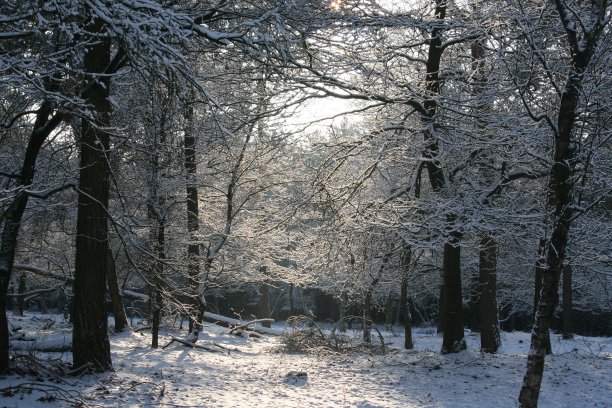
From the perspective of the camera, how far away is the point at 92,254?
311 inches

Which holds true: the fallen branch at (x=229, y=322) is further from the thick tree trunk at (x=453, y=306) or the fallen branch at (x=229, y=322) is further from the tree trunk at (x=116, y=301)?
the thick tree trunk at (x=453, y=306)

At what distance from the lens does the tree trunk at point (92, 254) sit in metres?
7.73

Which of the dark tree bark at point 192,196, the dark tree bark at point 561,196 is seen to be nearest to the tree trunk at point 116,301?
the dark tree bark at point 192,196

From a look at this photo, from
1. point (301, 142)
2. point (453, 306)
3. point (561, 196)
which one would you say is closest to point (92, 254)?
point (301, 142)

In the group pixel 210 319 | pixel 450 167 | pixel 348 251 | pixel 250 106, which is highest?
pixel 250 106

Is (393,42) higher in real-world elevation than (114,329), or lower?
higher

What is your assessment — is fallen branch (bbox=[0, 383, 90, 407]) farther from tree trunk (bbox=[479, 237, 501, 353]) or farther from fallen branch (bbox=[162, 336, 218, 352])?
tree trunk (bbox=[479, 237, 501, 353])

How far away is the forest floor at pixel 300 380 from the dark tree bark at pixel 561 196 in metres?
1.72

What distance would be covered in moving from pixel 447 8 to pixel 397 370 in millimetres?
7580

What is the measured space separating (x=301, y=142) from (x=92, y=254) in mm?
5821

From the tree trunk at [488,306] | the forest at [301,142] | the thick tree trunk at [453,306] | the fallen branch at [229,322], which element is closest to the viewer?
the forest at [301,142]

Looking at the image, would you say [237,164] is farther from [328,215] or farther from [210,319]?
[210,319]

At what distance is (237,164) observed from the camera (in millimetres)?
14492

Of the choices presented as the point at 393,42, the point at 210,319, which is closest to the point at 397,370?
the point at 393,42
